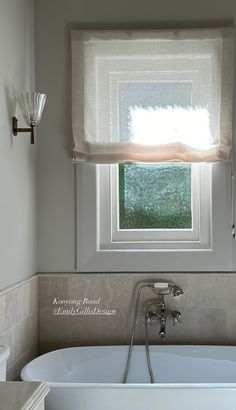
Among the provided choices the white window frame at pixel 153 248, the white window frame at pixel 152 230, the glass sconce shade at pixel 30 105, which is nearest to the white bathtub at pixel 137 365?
the white window frame at pixel 153 248

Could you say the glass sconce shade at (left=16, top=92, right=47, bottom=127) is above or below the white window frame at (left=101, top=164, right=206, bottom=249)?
above

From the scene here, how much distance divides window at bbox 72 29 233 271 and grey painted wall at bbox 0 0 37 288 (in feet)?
0.89

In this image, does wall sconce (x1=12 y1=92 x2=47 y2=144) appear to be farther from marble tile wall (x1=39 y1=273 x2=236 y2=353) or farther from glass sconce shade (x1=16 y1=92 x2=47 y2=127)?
marble tile wall (x1=39 y1=273 x2=236 y2=353)

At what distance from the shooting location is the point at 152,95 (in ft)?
9.57

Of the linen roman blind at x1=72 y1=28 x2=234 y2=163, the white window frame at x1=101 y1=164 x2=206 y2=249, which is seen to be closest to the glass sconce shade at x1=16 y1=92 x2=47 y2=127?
the linen roman blind at x1=72 y1=28 x2=234 y2=163

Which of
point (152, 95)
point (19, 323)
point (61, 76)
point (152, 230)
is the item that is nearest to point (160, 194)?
point (152, 230)

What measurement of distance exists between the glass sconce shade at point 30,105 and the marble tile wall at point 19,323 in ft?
2.65

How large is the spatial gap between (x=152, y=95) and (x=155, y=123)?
16 cm

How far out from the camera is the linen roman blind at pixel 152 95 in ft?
9.45

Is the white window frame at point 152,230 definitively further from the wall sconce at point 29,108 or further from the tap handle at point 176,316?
the wall sconce at point 29,108

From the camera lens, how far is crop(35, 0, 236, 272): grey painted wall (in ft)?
9.64

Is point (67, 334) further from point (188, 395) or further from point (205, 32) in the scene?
point (205, 32)

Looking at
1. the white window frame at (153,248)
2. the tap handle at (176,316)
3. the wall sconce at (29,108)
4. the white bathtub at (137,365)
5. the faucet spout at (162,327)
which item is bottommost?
the white bathtub at (137,365)

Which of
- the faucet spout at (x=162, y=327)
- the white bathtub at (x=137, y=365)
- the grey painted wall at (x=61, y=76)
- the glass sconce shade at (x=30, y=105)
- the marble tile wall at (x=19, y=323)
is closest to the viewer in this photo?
the marble tile wall at (x=19, y=323)
